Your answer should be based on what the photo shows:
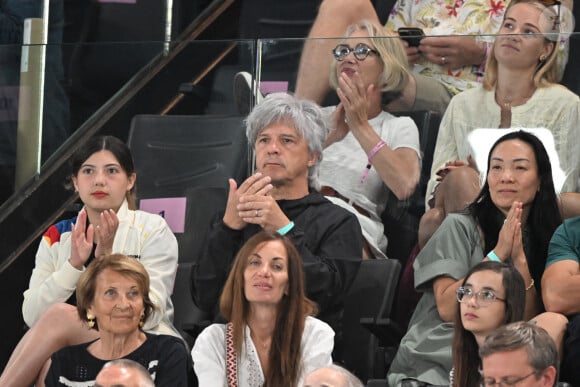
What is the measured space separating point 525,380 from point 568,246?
38.3 inches

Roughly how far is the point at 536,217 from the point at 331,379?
121cm

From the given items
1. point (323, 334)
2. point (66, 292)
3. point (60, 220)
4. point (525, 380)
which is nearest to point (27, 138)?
point (60, 220)

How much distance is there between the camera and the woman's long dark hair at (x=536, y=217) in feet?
17.4

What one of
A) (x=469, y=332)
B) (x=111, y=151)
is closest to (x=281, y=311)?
(x=469, y=332)

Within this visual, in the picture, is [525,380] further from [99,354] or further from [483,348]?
[99,354]

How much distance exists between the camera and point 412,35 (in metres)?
5.89

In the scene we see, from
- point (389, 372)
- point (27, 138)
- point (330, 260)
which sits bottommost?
point (389, 372)

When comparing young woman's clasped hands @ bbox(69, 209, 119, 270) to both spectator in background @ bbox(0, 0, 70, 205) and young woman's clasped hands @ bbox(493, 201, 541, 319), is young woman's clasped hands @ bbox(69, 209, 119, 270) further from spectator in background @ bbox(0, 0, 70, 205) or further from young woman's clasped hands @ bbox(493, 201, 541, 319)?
young woman's clasped hands @ bbox(493, 201, 541, 319)

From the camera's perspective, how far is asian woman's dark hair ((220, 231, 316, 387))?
16.5 ft

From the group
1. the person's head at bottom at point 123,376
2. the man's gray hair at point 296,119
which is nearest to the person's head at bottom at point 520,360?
the person's head at bottom at point 123,376

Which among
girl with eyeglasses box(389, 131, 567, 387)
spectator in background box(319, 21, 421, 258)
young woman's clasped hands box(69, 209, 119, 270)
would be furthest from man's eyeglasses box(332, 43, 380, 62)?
young woman's clasped hands box(69, 209, 119, 270)

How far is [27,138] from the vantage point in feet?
20.6

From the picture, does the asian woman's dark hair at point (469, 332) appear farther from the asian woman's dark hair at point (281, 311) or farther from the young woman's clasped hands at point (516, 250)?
the asian woman's dark hair at point (281, 311)

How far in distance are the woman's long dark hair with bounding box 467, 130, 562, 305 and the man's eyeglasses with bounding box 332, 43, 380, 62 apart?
76cm
